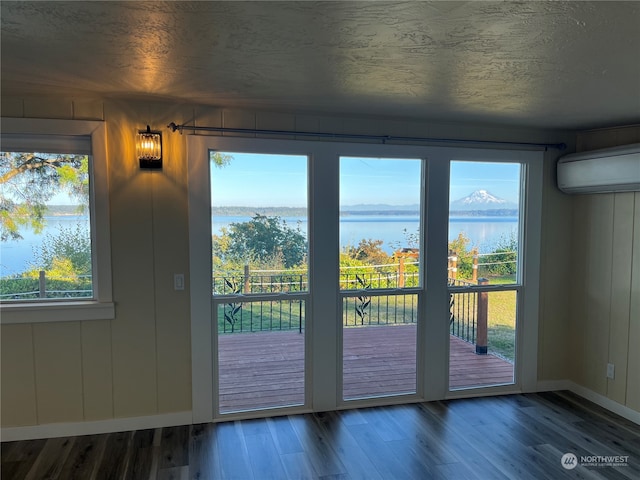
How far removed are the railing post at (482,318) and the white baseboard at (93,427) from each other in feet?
8.43

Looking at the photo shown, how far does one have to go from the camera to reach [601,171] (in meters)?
3.39

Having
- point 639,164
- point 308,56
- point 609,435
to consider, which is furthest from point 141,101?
point 609,435

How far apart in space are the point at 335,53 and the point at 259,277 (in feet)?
6.23

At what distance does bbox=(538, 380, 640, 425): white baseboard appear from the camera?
3402 mm

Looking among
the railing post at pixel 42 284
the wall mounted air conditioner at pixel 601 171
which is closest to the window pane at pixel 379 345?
the wall mounted air conditioner at pixel 601 171

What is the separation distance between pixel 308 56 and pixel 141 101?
61.9 inches

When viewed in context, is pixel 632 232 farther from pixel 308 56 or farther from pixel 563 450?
pixel 308 56

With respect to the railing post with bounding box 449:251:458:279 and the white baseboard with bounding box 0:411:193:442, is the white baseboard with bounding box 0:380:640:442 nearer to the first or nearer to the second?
the white baseboard with bounding box 0:411:193:442

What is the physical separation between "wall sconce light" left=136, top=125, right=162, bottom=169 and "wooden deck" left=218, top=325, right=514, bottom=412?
1.42 m

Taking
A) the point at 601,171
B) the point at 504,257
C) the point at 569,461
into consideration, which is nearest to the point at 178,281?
the point at 504,257

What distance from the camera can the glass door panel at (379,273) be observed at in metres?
3.50

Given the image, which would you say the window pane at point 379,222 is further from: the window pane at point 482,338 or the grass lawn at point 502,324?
the grass lawn at point 502,324

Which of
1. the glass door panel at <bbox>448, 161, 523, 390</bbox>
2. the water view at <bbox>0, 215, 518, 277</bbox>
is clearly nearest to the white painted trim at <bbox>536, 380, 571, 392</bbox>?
the glass door panel at <bbox>448, 161, 523, 390</bbox>

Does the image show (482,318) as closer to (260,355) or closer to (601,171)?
(601,171)
